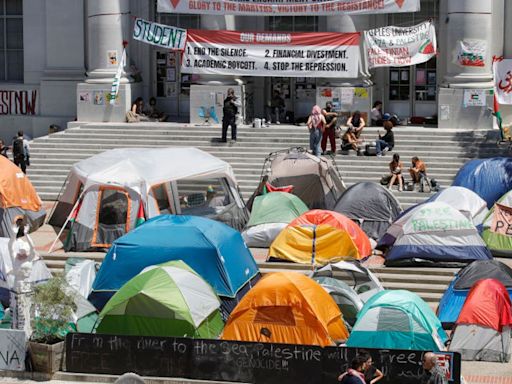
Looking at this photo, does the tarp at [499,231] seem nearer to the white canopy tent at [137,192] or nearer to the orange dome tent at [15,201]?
the white canopy tent at [137,192]

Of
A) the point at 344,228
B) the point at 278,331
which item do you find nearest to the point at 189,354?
the point at 278,331

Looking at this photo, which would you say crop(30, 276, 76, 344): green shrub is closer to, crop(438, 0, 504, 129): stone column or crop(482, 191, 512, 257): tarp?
crop(482, 191, 512, 257): tarp

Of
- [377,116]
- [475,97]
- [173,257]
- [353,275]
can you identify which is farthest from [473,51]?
[173,257]

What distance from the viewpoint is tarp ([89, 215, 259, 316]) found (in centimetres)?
2342

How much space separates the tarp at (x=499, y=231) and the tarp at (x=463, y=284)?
3.87 meters

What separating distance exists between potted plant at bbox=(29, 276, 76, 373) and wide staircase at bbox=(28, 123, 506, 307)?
12.2 meters

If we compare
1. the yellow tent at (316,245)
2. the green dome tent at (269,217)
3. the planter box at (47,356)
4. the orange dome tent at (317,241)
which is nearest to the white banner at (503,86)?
the green dome tent at (269,217)

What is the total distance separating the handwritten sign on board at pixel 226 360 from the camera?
1941cm

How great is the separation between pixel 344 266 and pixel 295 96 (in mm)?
16051

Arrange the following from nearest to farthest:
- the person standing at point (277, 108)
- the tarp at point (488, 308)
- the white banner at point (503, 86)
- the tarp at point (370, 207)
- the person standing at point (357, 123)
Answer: the tarp at point (488, 308) < the tarp at point (370, 207) < the white banner at point (503, 86) < the person standing at point (357, 123) < the person standing at point (277, 108)

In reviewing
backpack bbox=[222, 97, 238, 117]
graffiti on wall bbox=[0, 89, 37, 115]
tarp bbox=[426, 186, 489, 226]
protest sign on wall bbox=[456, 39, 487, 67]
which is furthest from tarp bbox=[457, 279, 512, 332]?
graffiti on wall bbox=[0, 89, 37, 115]

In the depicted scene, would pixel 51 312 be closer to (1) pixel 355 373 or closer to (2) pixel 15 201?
(1) pixel 355 373

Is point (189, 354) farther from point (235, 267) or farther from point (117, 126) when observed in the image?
point (117, 126)

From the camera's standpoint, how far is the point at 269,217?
92.4 ft
